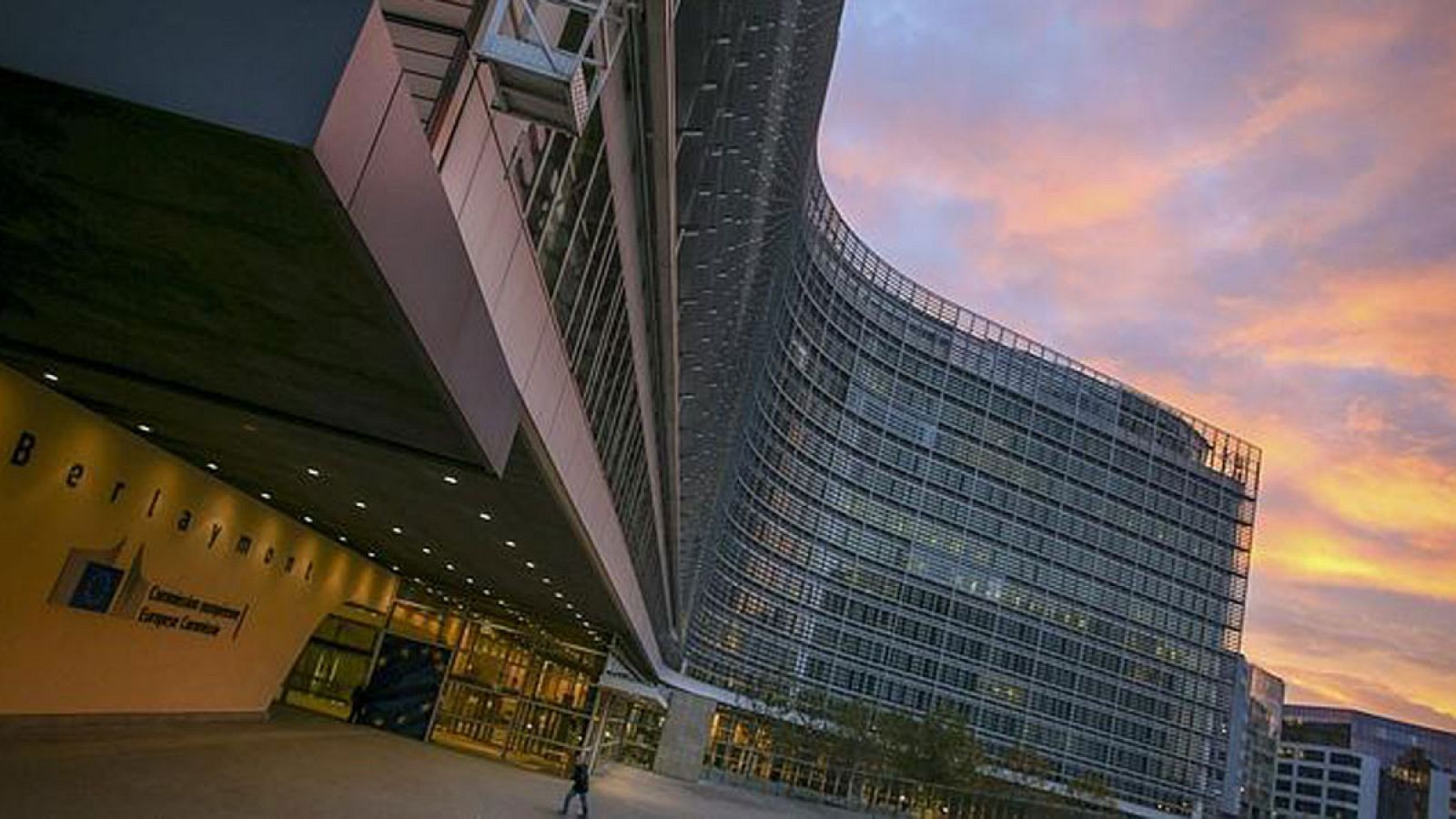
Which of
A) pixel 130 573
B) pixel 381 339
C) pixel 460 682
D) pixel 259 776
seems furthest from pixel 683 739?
pixel 381 339

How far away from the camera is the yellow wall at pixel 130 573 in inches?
610

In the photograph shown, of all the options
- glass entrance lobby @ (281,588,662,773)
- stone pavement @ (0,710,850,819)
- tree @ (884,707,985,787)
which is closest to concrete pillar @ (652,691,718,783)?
tree @ (884,707,985,787)

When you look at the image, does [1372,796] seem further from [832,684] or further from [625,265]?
[625,265]

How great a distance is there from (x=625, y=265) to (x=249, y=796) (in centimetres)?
1012

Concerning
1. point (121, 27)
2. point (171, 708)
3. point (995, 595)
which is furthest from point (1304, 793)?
point (121, 27)

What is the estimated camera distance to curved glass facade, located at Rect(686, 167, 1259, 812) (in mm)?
78625

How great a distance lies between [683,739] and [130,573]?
48511 mm

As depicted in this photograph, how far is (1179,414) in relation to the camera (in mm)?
107438

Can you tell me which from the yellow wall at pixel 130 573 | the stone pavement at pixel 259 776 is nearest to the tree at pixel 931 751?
the stone pavement at pixel 259 776

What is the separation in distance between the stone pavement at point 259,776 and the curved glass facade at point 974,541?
1478 inches

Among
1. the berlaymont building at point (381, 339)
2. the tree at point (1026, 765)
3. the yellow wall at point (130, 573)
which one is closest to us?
the berlaymont building at point (381, 339)

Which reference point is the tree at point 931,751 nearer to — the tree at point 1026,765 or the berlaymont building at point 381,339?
the tree at point 1026,765

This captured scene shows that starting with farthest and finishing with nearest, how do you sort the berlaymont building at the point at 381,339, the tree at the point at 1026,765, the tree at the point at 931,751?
the tree at the point at 1026,765 < the tree at the point at 931,751 < the berlaymont building at the point at 381,339

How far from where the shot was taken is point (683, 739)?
210 ft
